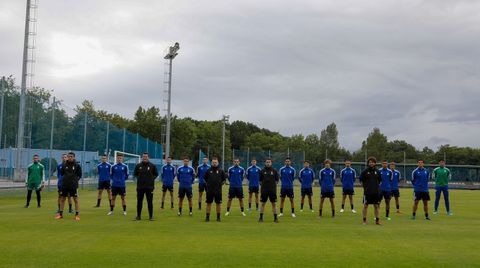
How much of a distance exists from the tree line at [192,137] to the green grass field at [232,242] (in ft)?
45.3

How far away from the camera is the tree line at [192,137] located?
106 ft

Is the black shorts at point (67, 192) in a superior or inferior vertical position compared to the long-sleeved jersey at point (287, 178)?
inferior

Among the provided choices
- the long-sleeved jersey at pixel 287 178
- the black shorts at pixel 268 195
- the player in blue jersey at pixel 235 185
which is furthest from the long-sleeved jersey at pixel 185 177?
the long-sleeved jersey at pixel 287 178

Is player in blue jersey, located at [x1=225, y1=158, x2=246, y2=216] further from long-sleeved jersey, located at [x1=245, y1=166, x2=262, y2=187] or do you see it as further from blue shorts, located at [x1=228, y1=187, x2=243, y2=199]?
long-sleeved jersey, located at [x1=245, y1=166, x2=262, y2=187]

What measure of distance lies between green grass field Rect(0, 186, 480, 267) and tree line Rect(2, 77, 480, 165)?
13798mm

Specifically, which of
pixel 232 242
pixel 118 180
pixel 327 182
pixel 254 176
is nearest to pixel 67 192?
pixel 118 180

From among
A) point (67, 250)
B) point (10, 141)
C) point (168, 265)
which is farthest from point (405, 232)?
point (10, 141)

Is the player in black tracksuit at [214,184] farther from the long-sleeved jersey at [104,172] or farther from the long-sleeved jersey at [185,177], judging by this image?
the long-sleeved jersey at [104,172]

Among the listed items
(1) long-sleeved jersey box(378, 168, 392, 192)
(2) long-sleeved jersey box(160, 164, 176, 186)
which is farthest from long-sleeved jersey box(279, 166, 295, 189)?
(2) long-sleeved jersey box(160, 164, 176, 186)

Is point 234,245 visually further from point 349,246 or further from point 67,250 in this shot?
point 67,250

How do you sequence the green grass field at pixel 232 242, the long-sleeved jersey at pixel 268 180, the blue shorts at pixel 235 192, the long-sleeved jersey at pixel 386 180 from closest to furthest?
the green grass field at pixel 232 242 → the long-sleeved jersey at pixel 268 180 → the blue shorts at pixel 235 192 → the long-sleeved jersey at pixel 386 180

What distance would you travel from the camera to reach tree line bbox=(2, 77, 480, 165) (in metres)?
32.2

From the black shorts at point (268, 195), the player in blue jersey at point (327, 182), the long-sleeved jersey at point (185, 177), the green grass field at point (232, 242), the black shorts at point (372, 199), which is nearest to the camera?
the green grass field at point (232, 242)

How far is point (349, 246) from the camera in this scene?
1240cm
